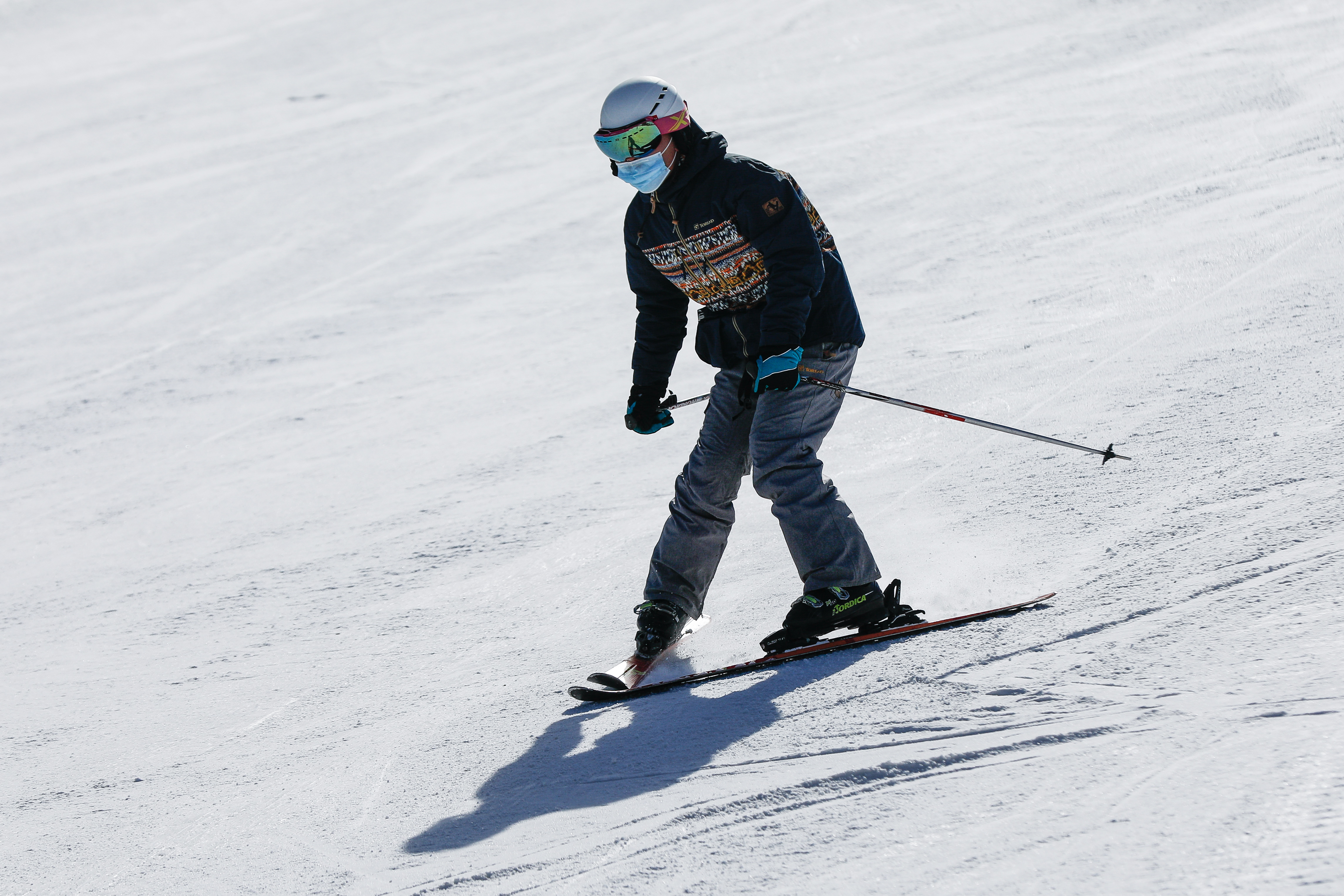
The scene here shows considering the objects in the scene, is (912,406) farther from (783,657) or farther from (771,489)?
(783,657)

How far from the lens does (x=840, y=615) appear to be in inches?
155

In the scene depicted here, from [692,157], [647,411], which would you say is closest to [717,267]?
[692,157]

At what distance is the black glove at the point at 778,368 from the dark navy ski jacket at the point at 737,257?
3 centimetres

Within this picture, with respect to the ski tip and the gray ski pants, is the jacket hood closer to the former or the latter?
the gray ski pants

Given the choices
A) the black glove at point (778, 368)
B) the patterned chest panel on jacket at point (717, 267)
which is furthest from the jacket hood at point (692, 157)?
the black glove at point (778, 368)

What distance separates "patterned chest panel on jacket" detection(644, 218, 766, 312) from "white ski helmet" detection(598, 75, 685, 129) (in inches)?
15.3

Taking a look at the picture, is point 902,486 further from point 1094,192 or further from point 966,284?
point 1094,192

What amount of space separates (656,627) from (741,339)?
1.01 metres

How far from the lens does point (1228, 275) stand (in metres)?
6.93

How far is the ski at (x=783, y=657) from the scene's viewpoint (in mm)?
3898

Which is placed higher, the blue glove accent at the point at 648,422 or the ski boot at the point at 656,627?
the blue glove accent at the point at 648,422

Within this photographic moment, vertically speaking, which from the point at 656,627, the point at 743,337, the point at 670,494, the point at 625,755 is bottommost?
the point at 625,755

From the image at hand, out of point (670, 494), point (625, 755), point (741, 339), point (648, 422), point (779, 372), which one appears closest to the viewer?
point (625, 755)

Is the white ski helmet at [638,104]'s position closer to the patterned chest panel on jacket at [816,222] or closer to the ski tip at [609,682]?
the patterned chest panel on jacket at [816,222]
